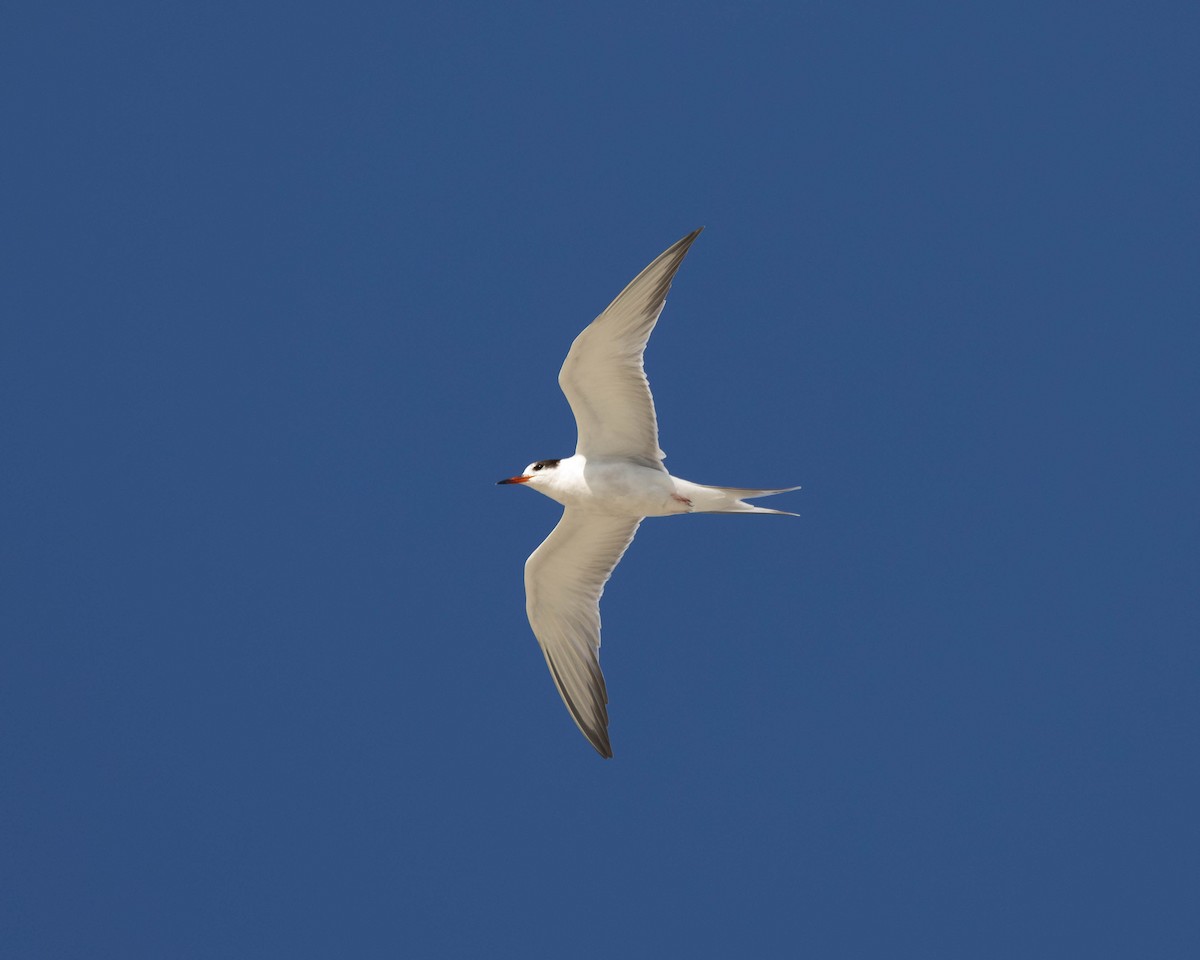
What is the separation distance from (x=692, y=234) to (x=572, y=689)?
3095 millimetres

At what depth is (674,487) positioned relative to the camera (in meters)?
9.76

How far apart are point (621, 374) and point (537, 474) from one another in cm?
91

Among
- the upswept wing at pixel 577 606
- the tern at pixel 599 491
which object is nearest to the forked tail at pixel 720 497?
the tern at pixel 599 491

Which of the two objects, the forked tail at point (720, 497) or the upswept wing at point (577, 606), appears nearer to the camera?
the forked tail at point (720, 497)

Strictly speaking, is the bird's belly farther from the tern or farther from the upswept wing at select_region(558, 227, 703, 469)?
the upswept wing at select_region(558, 227, 703, 469)

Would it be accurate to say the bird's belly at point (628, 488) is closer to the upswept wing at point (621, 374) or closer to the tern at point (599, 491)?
the tern at point (599, 491)

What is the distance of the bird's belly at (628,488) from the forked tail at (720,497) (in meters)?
0.09

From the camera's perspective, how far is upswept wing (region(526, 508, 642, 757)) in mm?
10531

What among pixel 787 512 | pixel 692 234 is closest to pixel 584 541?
pixel 787 512

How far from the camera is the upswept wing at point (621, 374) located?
938 centimetres

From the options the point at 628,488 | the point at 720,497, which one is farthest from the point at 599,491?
the point at 720,497

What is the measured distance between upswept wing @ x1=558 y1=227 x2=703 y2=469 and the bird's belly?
0.42ft

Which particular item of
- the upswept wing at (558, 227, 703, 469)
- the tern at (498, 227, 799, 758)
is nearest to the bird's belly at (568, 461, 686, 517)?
the tern at (498, 227, 799, 758)

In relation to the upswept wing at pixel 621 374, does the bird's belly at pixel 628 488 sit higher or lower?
lower
